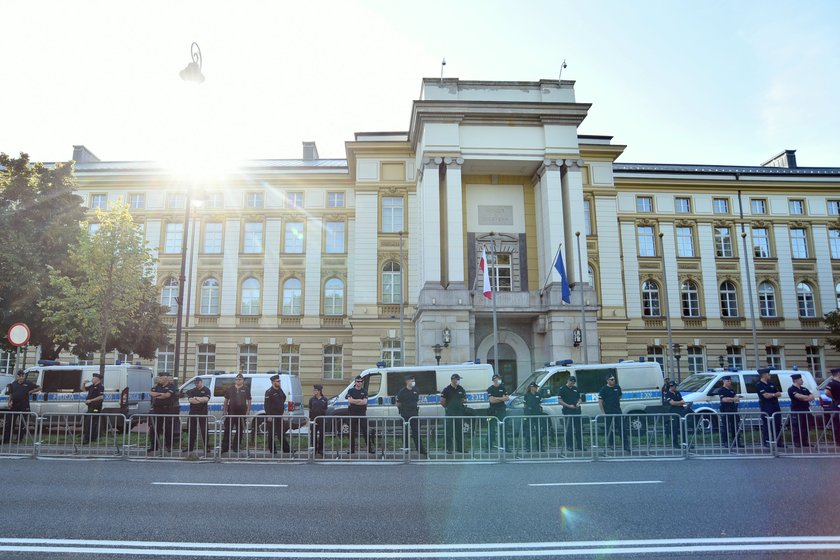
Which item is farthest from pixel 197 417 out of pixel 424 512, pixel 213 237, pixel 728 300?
pixel 728 300

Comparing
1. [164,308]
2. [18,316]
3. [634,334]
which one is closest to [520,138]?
[634,334]

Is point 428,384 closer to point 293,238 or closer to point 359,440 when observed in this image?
point 359,440

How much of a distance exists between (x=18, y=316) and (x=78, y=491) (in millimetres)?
20941

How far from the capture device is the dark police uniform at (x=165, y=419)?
1274cm

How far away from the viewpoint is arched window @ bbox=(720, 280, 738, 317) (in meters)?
39.8

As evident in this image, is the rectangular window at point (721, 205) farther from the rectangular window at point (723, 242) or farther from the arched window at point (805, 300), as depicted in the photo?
the arched window at point (805, 300)

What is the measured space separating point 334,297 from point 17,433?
24513 mm

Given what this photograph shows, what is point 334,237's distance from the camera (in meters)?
38.0

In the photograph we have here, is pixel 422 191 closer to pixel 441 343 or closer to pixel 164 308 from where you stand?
pixel 441 343

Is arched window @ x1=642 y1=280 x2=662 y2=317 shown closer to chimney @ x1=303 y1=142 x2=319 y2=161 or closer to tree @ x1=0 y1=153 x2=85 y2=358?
chimney @ x1=303 y1=142 x2=319 y2=161

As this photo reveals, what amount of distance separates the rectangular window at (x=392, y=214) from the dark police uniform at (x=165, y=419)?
22.3 meters

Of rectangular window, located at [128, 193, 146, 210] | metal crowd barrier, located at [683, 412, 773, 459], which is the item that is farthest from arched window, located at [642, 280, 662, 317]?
rectangular window, located at [128, 193, 146, 210]

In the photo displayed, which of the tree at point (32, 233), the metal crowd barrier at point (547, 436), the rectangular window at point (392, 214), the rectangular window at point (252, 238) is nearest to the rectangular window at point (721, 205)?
the rectangular window at point (392, 214)

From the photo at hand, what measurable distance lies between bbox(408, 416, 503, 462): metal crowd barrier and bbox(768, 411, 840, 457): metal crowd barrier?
5.74m
